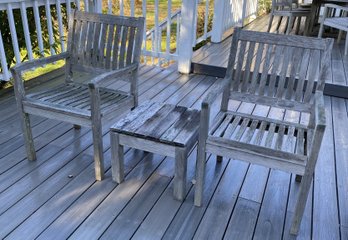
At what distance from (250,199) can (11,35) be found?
8.87 ft

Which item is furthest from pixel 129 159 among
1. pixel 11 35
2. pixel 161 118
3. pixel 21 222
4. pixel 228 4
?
pixel 228 4

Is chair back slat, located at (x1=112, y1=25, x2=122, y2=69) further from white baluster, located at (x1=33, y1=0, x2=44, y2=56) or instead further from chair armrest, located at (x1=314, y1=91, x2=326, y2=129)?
white baluster, located at (x1=33, y1=0, x2=44, y2=56)

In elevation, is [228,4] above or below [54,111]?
above

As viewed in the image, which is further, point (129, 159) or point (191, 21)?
point (191, 21)

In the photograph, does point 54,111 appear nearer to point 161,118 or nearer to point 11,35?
point 161,118

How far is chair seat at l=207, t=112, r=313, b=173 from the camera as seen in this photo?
159 centimetres

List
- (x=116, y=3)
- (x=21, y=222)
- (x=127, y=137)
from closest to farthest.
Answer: (x=21, y=222), (x=127, y=137), (x=116, y=3)

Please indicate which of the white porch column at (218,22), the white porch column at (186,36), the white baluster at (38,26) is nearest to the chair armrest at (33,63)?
the white baluster at (38,26)

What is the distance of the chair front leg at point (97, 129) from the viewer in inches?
71.9

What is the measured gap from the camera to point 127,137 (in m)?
1.85

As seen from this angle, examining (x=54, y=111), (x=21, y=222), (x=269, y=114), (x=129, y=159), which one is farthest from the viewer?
(x=269, y=114)

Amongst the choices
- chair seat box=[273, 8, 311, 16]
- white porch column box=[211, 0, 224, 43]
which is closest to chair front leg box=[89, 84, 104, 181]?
white porch column box=[211, 0, 224, 43]

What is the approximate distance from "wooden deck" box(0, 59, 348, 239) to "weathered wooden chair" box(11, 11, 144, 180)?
19 cm

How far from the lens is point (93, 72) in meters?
2.39
